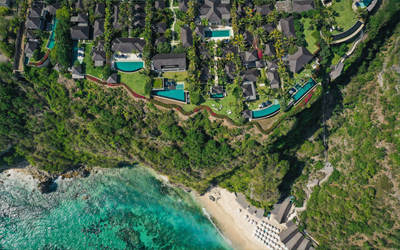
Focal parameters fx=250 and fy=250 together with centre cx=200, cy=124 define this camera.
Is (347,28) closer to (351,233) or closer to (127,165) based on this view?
(351,233)

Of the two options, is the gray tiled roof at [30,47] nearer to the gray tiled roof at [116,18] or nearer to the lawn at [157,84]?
the gray tiled roof at [116,18]

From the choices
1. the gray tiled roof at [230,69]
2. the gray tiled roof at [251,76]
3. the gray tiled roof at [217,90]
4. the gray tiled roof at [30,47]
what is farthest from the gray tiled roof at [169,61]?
the gray tiled roof at [30,47]

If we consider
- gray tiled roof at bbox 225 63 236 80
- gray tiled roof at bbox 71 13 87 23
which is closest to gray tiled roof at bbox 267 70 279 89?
gray tiled roof at bbox 225 63 236 80

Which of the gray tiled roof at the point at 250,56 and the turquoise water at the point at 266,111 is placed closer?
the turquoise water at the point at 266,111

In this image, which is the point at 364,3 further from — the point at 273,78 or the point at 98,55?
the point at 98,55

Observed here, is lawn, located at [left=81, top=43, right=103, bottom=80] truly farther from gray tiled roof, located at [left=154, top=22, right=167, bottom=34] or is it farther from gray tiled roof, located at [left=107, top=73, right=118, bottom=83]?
gray tiled roof, located at [left=154, top=22, right=167, bottom=34]

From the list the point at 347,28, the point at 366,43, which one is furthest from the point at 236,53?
the point at 366,43

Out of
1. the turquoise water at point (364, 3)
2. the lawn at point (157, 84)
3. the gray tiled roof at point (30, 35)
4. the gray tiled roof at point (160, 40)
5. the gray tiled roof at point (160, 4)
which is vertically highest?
the turquoise water at point (364, 3)
